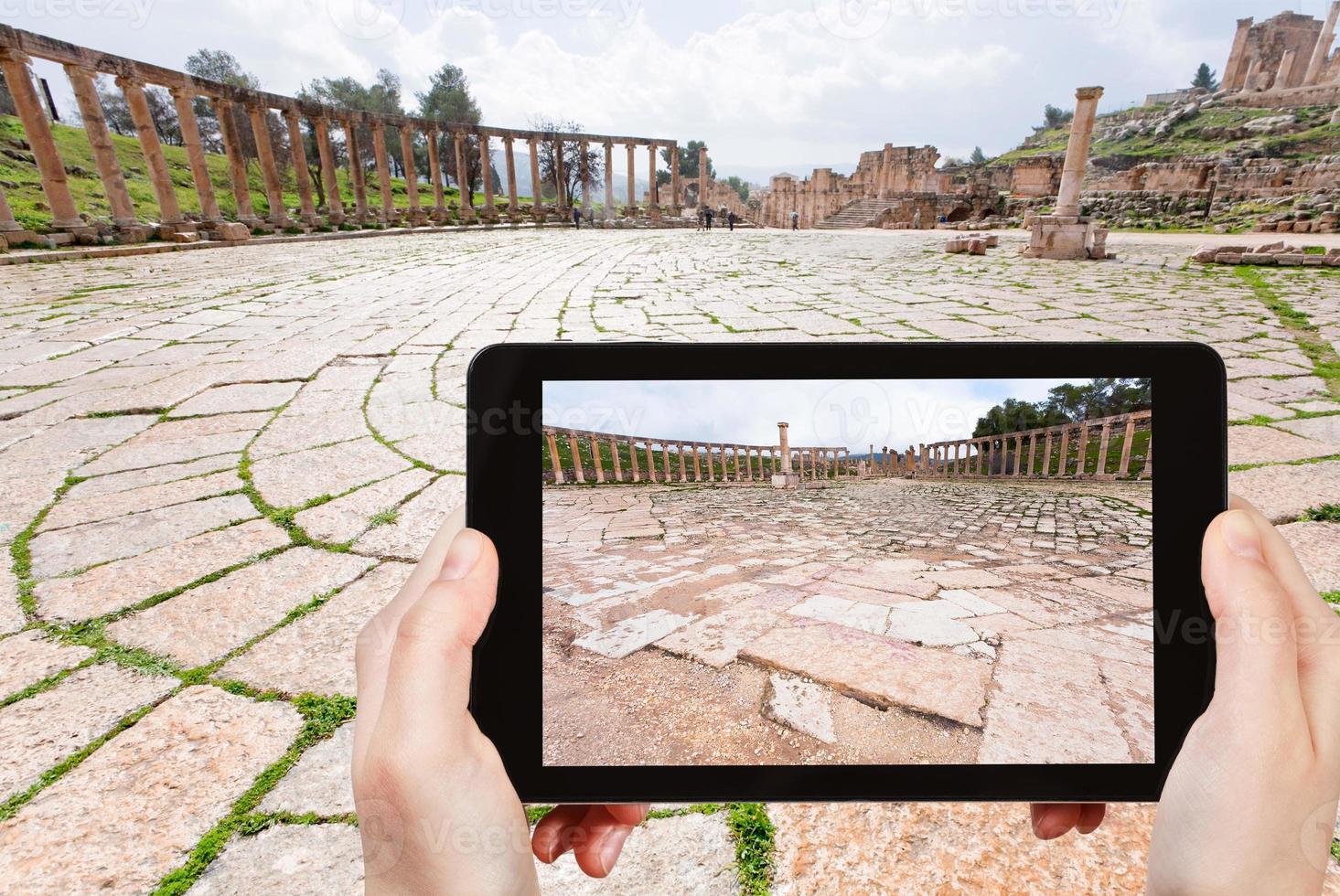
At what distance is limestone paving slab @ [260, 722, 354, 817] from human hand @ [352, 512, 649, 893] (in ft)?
1.56

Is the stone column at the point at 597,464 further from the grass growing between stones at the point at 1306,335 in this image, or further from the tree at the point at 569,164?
the tree at the point at 569,164

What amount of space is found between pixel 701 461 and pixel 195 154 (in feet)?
59.8

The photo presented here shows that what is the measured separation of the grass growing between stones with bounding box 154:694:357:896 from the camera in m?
0.93

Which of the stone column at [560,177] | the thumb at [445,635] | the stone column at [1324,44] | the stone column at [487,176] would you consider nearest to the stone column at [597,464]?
the thumb at [445,635]

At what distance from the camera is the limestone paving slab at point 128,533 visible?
1.84 metres

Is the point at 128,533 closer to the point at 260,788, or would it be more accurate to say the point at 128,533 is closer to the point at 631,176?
the point at 260,788

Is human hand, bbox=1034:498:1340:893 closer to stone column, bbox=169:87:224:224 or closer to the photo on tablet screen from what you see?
the photo on tablet screen

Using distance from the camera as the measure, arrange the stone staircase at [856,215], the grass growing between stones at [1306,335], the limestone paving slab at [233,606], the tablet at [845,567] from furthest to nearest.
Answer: the stone staircase at [856,215]
the grass growing between stones at [1306,335]
the limestone paving slab at [233,606]
the tablet at [845,567]

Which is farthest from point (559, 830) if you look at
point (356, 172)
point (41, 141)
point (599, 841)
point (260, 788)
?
point (356, 172)

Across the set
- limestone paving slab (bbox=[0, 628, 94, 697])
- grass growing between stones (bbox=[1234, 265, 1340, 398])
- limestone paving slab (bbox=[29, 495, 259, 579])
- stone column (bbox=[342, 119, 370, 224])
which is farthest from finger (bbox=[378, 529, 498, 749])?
stone column (bbox=[342, 119, 370, 224])

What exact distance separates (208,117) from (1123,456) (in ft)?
152

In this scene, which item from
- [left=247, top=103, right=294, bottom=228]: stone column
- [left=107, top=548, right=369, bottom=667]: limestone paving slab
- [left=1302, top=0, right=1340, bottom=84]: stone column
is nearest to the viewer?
[left=107, top=548, right=369, bottom=667]: limestone paving slab

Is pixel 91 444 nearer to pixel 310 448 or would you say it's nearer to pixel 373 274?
pixel 310 448

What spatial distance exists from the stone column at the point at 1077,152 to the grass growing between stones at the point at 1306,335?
12.3 ft
